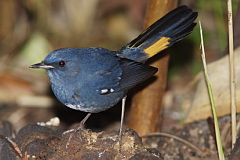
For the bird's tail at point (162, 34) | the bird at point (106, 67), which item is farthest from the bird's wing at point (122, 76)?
the bird's tail at point (162, 34)

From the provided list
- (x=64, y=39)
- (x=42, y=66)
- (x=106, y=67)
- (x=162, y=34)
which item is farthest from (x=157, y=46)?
(x=64, y=39)

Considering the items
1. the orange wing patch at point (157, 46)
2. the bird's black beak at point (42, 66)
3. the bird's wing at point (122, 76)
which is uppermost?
the orange wing patch at point (157, 46)

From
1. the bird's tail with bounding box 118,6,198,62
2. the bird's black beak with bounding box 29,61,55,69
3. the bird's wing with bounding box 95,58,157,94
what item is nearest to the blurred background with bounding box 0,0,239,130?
the bird's tail with bounding box 118,6,198,62

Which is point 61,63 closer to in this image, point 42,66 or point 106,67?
point 42,66

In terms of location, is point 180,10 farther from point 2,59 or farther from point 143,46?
point 2,59

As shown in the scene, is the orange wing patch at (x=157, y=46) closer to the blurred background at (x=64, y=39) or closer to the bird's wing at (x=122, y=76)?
the bird's wing at (x=122, y=76)

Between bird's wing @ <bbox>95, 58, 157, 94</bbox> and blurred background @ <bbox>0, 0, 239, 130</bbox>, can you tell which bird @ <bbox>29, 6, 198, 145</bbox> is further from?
blurred background @ <bbox>0, 0, 239, 130</bbox>
